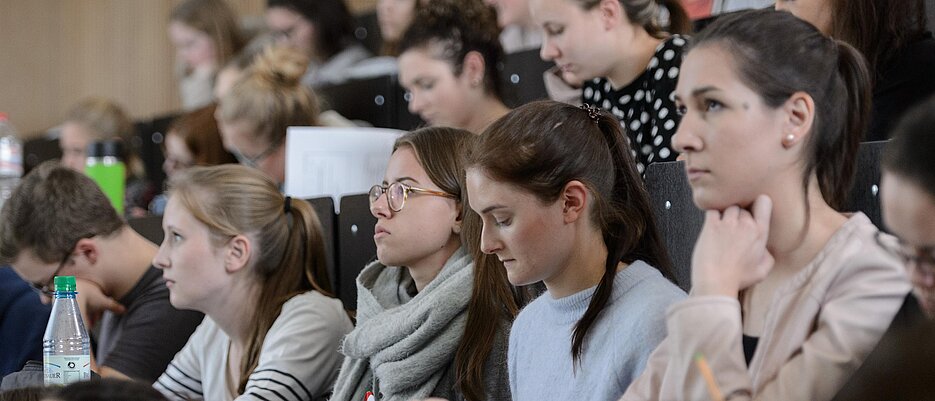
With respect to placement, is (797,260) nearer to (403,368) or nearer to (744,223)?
(744,223)

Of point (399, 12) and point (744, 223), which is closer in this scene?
point (744, 223)

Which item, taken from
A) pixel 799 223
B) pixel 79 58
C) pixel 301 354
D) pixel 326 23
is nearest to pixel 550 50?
pixel 301 354

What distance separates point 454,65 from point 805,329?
185 cm

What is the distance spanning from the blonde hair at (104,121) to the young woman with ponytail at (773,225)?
10.5 feet

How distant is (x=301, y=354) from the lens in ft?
7.50

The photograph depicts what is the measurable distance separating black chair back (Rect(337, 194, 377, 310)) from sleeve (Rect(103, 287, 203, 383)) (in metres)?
0.42

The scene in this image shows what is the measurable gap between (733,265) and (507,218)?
1.42 feet

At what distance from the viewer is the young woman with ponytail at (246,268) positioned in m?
2.36

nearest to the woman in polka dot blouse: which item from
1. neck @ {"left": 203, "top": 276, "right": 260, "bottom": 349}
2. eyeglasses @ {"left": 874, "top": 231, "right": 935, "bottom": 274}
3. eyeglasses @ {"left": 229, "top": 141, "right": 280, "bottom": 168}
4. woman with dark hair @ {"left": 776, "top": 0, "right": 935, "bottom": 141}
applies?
woman with dark hair @ {"left": 776, "top": 0, "right": 935, "bottom": 141}

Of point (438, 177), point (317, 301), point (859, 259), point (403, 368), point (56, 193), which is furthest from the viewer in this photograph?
point (56, 193)

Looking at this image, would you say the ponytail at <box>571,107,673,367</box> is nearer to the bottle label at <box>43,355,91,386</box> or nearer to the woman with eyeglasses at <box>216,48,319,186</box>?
the bottle label at <box>43,355,91,386</box>

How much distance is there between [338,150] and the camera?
2947 mm

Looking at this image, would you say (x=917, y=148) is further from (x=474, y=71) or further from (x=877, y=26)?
(x=474, y=71)

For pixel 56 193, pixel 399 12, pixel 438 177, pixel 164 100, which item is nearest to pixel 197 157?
pixel 399 12
